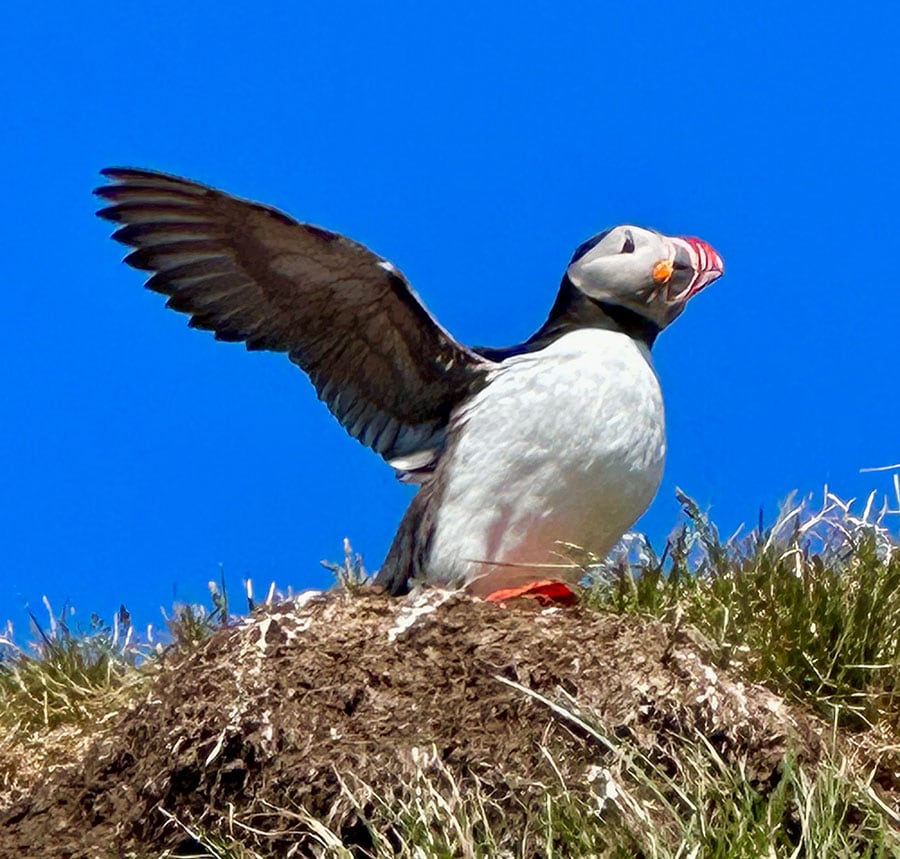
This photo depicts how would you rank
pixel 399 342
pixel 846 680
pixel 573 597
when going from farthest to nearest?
pixel 399 342
pixel 573 597
pixel 846 680

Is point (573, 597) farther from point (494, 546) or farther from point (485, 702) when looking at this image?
point (485, 702)

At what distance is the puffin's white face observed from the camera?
5.96 meters

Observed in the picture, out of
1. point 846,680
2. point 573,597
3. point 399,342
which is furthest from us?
point 399,342

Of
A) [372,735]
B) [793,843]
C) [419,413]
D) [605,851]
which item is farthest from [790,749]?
[419,413]

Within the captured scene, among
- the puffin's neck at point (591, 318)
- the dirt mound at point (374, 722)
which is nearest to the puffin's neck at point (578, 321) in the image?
the puffin's neck at point (591, 318)

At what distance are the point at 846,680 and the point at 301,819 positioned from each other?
71.1 inches

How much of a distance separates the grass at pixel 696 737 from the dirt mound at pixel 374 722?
2.3 inches

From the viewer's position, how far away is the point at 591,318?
6.04m

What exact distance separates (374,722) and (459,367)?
1.71 metres

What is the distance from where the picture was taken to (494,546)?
19.0ft

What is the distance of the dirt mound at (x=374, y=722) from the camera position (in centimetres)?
459

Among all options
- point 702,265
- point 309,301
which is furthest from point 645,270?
point 309,301

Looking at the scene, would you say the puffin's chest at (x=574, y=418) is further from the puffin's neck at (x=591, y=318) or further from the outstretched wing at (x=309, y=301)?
the outstretched wing at (x=309, y=301)

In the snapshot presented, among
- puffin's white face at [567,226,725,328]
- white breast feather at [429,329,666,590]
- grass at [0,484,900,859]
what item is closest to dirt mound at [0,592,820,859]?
grass at [0,484,900,859]
